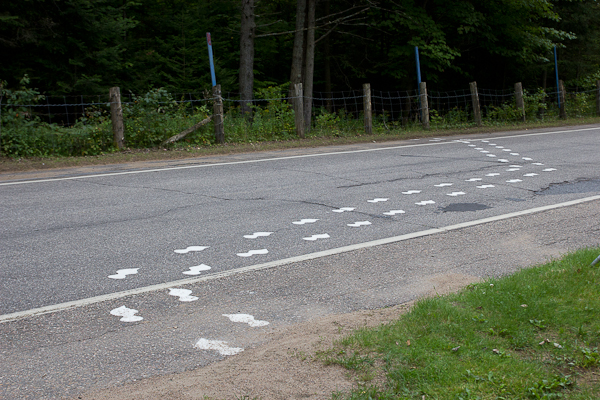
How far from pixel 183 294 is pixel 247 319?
2.54 ft

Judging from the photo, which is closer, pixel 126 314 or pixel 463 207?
pixel 126 314

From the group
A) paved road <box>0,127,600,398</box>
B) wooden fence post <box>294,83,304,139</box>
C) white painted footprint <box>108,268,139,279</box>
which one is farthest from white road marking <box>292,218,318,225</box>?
wooden fence post <box>294,83,304,139</box>

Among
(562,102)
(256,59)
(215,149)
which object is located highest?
(256,59)

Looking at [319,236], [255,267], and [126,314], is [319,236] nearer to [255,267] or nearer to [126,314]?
[255,267]

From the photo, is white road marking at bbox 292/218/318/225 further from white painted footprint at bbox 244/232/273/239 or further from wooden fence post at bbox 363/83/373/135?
wooden fence post at bbox 363/83/373/135

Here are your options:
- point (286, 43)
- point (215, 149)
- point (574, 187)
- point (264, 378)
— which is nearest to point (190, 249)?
point (264, 378)

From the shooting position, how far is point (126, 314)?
14.6 ft

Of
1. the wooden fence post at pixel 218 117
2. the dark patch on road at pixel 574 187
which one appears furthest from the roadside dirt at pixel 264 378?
the wooden fence post at pixel 218 117

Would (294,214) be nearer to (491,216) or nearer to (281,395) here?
(491,216)

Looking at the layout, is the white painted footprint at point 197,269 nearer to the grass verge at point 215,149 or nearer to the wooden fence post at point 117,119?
the grass verge at point 215,149

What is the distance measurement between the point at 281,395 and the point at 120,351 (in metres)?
1.26

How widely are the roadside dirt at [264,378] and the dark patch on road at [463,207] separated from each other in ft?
14.0

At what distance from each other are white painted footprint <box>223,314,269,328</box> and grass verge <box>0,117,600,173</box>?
9.00 meters

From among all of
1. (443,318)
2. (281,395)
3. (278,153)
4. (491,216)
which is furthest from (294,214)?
(278,153)
